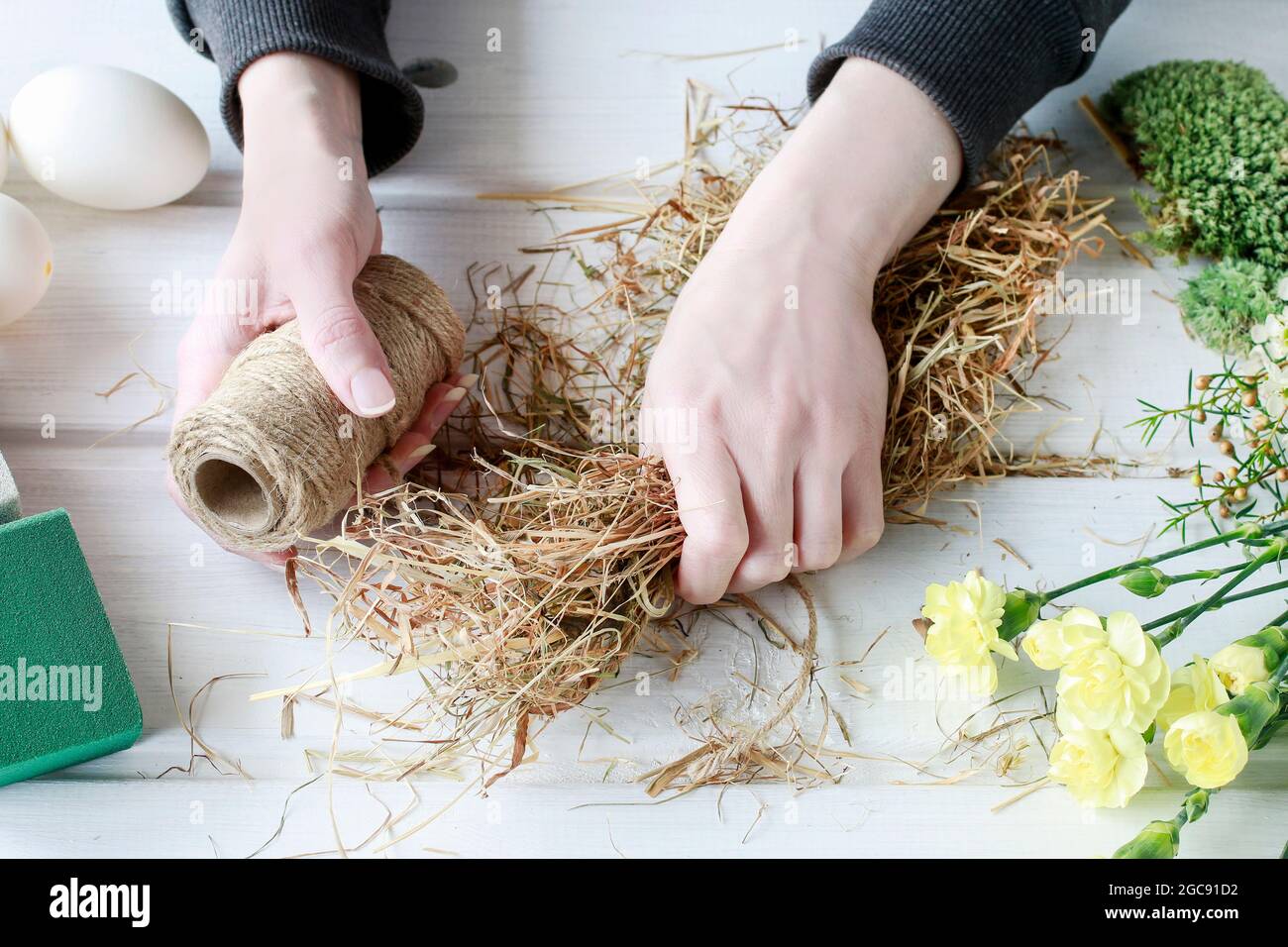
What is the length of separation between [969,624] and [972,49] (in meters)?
0.46

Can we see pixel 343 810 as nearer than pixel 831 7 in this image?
Yes

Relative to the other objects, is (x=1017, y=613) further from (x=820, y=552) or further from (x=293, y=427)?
(x=293, y=427)

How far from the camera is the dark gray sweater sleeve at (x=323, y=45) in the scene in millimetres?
803

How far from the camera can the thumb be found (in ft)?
2.25

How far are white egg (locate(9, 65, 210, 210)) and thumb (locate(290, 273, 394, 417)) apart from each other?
0.27 m

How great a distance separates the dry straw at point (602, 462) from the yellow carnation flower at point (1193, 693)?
23cm

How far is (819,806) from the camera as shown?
0.73m

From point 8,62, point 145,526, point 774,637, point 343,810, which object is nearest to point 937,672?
point 774,637

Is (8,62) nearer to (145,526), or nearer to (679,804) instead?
(145,526)

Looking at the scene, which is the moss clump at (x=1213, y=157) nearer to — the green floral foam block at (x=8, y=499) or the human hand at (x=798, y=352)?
the human hand at (x=798, y=352)

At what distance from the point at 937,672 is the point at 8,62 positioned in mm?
1019

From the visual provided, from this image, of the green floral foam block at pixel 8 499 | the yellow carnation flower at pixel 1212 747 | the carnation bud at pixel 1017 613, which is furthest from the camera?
the green floral foam block at pixel 8 499

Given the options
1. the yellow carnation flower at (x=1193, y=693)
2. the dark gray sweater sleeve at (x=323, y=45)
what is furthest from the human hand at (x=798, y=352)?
the dark gray sweater sleeve at (x=323, y=45)

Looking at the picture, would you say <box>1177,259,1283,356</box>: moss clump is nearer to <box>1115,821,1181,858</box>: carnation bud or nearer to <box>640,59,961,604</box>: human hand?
<box>640,59,961,604</box>: human hand
